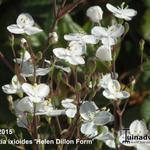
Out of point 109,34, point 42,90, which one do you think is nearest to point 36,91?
point 42,90

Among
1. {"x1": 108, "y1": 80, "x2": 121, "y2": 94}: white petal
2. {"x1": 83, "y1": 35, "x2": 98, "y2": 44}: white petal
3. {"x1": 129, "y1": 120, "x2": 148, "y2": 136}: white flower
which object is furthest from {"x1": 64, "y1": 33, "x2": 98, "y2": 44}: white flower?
{"x1": 129, "y1": 120, "x2": 148, "y2": 136}: white flower

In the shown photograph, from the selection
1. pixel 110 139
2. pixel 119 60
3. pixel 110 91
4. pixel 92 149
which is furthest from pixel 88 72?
pixel 119 60

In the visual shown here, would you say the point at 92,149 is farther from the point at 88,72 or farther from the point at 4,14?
the point at 4,14

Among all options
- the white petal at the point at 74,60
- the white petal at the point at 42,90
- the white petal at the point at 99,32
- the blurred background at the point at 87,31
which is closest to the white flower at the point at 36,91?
the white petal at the point at 42,90

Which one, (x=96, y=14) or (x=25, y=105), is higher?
(x=96, y=14)

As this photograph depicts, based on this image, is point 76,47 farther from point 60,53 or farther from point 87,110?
point 87,110

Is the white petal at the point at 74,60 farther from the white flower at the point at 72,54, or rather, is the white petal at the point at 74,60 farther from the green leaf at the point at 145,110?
the green leaf at the point at 145,110
